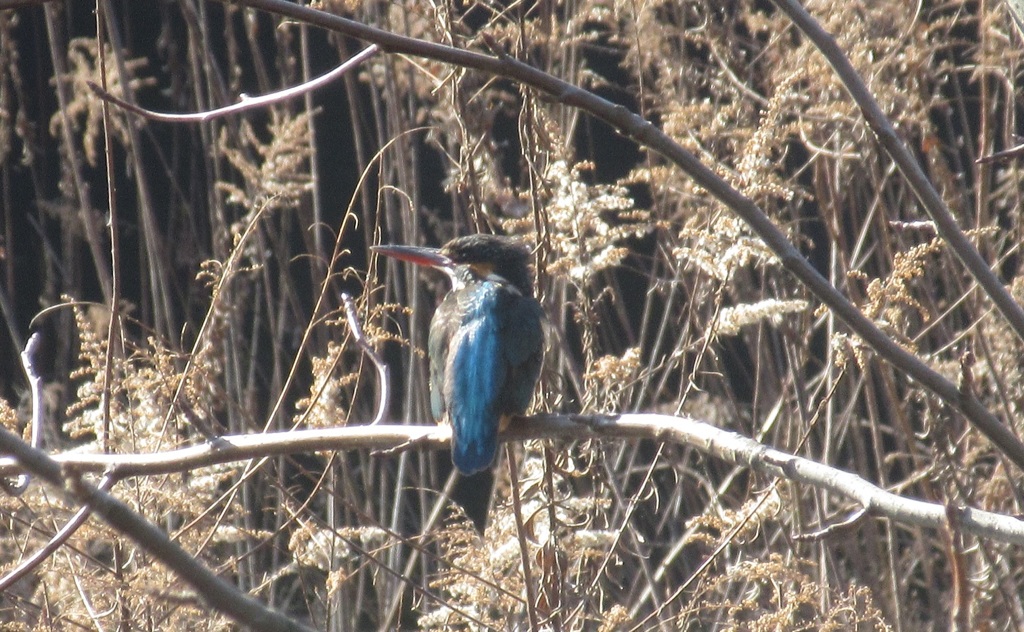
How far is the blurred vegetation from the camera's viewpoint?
99.9 inches

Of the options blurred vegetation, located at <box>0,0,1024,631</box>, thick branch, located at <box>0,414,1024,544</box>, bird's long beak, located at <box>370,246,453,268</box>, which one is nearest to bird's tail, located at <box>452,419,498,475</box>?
blurred vegetation, located at <box>0,0,1024,631</box>

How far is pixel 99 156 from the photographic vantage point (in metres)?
4.98

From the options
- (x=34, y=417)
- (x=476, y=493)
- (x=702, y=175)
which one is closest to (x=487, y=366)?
(x=34, y=417)

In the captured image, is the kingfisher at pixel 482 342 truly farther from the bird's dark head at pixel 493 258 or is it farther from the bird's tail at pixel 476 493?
the bird's tail at pixel 476 493

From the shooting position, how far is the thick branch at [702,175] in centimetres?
129

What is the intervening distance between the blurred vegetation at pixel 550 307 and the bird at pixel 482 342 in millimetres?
104

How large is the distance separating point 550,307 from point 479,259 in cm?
31

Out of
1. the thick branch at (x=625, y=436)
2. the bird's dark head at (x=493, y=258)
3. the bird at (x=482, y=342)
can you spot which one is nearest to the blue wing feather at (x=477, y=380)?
the bird at (x=482, y=342)

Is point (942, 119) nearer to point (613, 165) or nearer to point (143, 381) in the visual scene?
point (613, 165)

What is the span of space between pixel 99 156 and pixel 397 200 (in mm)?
1619

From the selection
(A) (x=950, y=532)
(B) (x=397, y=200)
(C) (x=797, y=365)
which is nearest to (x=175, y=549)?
(A) (x=950, y=532)

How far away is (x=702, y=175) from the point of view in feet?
4.50

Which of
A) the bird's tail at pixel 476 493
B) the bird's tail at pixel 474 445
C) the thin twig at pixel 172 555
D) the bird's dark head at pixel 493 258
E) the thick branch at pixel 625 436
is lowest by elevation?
the bird's tail at pixel 476 493

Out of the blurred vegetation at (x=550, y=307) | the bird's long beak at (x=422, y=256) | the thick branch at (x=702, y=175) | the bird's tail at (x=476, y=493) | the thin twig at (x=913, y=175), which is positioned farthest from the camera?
the bird's tail at (x=476, y=493)
